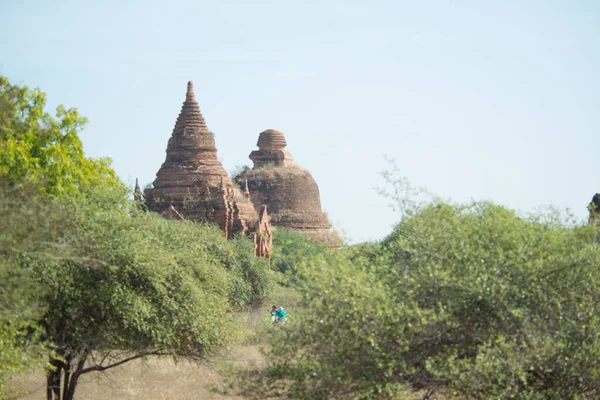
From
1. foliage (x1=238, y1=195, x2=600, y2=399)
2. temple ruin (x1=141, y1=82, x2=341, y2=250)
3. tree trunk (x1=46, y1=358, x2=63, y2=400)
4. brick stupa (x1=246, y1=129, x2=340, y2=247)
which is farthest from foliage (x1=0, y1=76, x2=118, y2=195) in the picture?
brick stupa (x1=246, y1=129, x2=340, y2=247)

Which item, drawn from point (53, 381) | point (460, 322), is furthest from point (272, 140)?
point (460, 322)

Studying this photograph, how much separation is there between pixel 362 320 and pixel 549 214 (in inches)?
132

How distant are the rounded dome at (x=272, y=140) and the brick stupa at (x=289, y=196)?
1.67ft

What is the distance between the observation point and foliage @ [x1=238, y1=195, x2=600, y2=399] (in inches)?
→ 460

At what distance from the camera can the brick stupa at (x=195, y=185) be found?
4709 centimetres

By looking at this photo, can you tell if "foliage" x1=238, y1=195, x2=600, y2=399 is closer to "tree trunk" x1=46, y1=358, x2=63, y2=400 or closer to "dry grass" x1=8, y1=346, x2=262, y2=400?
"tree trunk" x1=46, y1=358, x2=63, y2=400

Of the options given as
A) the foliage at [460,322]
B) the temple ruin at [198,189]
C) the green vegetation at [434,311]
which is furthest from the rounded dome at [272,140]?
the foliage at [460,322]

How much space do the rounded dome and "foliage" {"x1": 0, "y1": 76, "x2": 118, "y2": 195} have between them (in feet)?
137

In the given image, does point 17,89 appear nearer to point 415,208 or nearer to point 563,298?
point 415,208

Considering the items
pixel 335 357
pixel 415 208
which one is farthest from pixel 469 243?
pixel 335 357

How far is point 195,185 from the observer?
48500 millimetres

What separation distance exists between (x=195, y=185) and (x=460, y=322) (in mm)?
37027

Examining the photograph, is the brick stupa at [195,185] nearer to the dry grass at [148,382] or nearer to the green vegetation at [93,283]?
the dry grass at [148,382]

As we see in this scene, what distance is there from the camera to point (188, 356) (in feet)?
61.3
